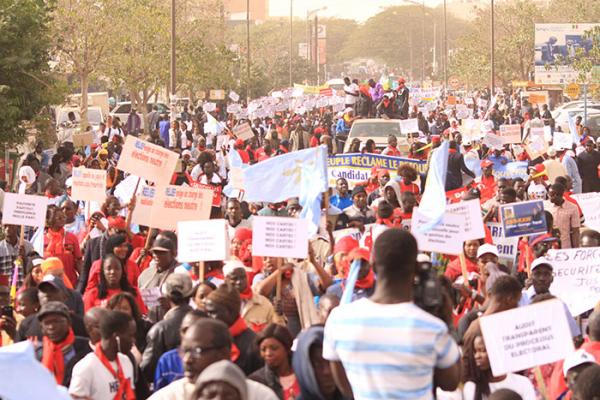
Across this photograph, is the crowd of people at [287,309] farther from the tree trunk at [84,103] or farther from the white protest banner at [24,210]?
the tree trunk at [84,103]

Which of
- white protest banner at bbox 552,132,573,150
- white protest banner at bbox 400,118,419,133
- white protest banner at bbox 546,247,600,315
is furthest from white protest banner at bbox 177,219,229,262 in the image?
white protest banner at bbox 400,118,419,133

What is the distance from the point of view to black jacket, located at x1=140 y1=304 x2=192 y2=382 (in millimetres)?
7414

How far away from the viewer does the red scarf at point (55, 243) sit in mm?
11102

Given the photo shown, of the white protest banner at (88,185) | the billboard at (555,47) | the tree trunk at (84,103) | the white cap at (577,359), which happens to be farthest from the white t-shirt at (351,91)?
the white cap at (577,359)

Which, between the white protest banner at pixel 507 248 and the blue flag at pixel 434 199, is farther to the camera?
the white protest banner at pixel 507 248

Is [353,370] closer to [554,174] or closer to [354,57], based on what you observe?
[554,174]

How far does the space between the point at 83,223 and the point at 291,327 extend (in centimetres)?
508

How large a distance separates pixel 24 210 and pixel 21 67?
7.95 m

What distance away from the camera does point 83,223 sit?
13156 mm

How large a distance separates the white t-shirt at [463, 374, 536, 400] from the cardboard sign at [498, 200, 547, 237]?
16.5ft

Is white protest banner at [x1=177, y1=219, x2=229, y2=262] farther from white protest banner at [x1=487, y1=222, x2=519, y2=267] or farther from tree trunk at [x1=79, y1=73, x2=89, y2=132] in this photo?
tree trunk at [x1=79, y1=73, x2=89, y2=132]

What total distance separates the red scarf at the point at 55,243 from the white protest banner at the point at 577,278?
4.17 meters

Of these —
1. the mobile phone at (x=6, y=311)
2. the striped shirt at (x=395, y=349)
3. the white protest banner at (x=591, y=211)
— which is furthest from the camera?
the white protest banner at (x=591, y=211)

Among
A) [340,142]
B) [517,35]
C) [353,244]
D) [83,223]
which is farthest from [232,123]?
[517,35]
